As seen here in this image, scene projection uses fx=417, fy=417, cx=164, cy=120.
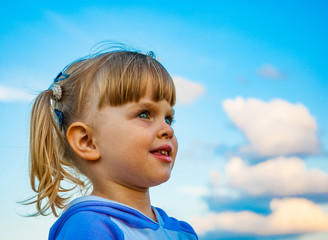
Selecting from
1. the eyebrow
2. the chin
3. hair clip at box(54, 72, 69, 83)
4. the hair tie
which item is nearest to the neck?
the chin

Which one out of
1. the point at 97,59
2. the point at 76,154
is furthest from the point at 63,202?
the point at 97,59

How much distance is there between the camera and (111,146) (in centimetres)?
253

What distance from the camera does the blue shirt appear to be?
225cm

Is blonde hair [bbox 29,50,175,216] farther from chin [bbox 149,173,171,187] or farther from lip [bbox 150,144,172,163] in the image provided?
chin [bbox 149,173,171,187]

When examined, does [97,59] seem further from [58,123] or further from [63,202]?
[63,202]

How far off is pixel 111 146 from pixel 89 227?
1.67 feet

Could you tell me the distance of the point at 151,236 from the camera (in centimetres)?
254

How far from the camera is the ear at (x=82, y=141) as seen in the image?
8.53 feet

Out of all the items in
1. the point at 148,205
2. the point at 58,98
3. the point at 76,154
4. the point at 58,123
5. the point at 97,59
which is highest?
the point at 97,59

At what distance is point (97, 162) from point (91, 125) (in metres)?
0.23

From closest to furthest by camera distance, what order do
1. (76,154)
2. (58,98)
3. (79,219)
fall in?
(79,219) → (76,154) → (58,98)

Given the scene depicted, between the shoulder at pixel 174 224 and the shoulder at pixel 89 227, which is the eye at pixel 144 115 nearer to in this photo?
the shoulder at pixel 89 227

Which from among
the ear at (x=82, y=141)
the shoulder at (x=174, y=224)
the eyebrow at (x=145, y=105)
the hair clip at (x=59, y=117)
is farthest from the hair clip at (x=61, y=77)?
the shoulder at (x=174, y=224)

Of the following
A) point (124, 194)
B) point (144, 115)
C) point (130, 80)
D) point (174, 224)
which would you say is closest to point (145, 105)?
point (144, 115)
